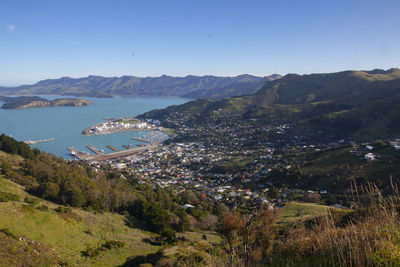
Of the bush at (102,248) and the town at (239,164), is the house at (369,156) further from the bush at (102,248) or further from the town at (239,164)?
the bush at (102,248)

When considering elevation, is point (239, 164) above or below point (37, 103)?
below

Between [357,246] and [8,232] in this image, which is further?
[8,232]

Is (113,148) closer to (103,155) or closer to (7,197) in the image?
(103,155)

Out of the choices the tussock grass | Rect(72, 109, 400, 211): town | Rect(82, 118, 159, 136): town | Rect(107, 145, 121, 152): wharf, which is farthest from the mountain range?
the tussock grass

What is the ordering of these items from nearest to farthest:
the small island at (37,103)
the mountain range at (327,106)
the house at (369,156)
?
the house at (369,156) < the mountain range at (327,106) < the small island at (37,103)

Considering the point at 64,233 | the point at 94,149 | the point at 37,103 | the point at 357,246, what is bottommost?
the point at 94,149

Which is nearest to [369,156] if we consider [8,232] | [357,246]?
[357,246]

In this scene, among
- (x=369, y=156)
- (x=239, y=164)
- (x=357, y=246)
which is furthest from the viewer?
(x=239, y=164)

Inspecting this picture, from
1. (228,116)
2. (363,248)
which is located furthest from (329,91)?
(363,248)

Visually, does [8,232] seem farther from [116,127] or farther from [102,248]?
[116,127]

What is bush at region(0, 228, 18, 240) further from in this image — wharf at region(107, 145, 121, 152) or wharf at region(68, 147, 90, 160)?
wharf at region(107, 145, 121, 152)

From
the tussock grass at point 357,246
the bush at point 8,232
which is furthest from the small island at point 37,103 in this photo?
the tussock grass at point 357,246

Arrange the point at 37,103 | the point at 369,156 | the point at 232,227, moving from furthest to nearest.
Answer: the point at 37,103 < the point at 369,156 < the point at 232,227
